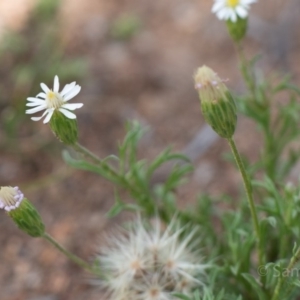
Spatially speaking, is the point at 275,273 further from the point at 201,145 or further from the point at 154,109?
the point at 154,109

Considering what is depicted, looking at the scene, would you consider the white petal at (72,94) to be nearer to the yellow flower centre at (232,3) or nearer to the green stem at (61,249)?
the green stem at (61,249)

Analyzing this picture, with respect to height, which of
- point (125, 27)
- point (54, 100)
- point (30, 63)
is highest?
point (125, 27)

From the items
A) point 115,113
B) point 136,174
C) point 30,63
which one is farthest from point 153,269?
point 30,63

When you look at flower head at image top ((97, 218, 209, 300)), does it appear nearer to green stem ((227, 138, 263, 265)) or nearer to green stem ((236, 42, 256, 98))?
green stem ((227, 138, 263, 265))

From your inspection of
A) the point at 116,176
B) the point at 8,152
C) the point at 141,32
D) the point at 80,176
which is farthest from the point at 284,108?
the point at 141,32

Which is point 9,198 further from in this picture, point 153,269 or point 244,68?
point 244,68

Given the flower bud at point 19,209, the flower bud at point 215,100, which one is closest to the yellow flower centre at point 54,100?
the flower bud at point 19,209
